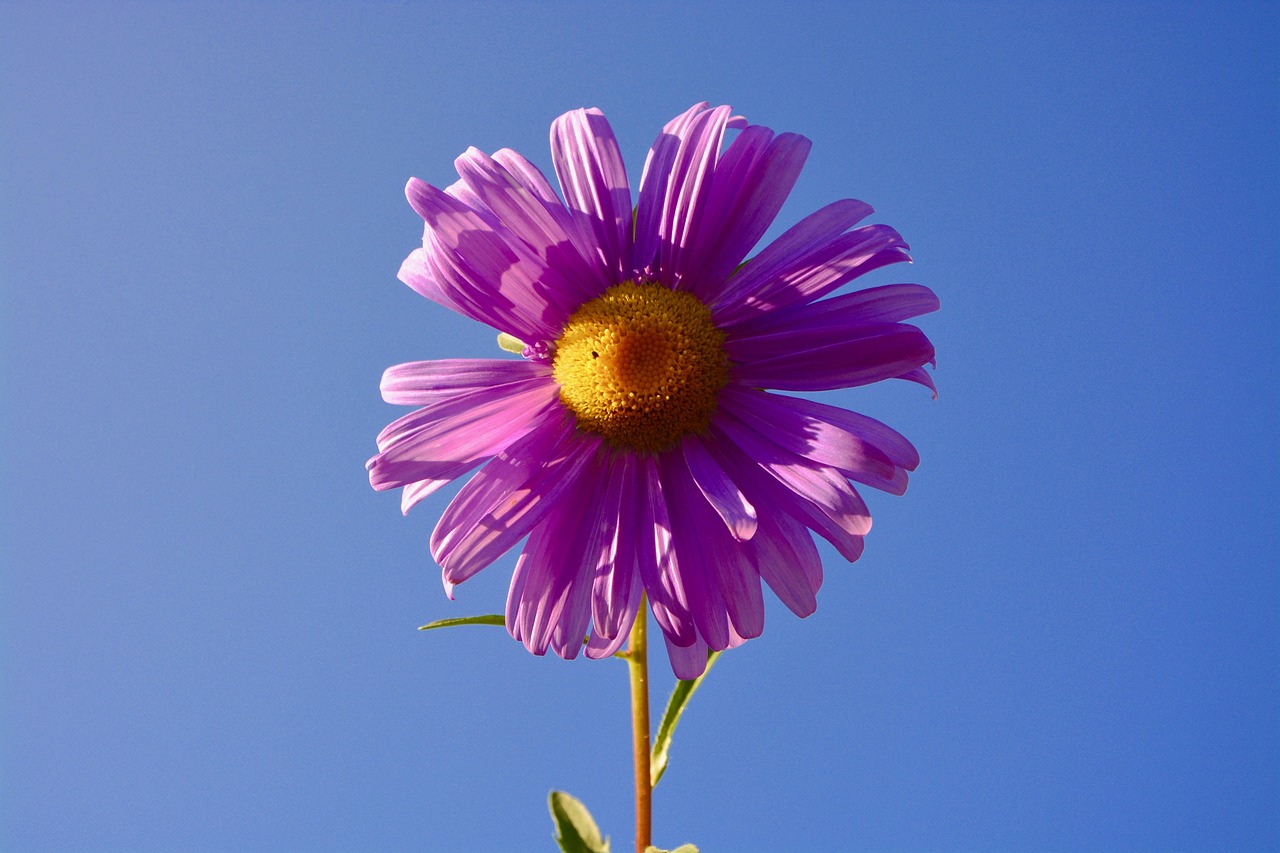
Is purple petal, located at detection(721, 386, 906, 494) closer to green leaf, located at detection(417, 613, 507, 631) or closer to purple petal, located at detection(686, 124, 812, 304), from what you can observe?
purple petal, located at detection(686, 124, 812, 304)

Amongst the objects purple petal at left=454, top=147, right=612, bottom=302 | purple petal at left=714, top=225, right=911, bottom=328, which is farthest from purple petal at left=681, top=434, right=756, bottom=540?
purple petal at left=454, top=147, right=612, bottom=302

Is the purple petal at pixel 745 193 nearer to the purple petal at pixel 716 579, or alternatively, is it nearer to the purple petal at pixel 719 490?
the purple petal at pixel 719 490

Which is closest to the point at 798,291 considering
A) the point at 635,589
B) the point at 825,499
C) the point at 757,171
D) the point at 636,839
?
the point at 757,171

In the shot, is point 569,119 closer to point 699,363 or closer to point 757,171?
point 757,171

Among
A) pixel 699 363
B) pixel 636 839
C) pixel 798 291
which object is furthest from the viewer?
pixel 699 363

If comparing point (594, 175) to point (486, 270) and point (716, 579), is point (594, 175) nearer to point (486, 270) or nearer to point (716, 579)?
point (486, 270)

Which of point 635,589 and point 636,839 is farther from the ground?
point 635,589
